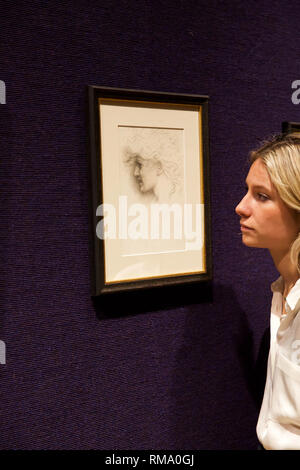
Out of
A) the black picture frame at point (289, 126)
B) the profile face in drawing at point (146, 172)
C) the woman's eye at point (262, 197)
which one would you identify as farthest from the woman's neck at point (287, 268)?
the black picture frame at point (289, 126)

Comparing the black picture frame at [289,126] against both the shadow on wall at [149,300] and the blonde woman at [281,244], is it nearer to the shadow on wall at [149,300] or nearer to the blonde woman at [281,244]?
the blonde woman at [281,244]

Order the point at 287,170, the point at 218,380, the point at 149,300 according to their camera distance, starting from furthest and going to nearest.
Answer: the point at 218,380
the point at 149,300
the point at 287,170

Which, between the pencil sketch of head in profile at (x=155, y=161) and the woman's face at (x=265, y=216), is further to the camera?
the pencil sketch of head in profile at (x=155, y=161)

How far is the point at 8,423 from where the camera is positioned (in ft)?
3.91

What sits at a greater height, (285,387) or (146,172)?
(146,172)

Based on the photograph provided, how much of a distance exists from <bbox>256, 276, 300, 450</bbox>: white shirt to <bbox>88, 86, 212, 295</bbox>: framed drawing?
1.07 feet

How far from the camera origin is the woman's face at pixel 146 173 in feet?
4.34

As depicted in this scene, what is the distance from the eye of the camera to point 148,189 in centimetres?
134

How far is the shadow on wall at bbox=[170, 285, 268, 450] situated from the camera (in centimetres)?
146

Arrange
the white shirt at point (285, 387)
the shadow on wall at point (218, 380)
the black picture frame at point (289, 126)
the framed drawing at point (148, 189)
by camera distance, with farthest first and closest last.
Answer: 1. the black picture frame at point (289, 126)
2. the shadow on wall at point (218, 380)
3. the framed drawing at point (148, 189)
4. the white shirt at point (285, 387)

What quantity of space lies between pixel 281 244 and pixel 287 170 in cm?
19

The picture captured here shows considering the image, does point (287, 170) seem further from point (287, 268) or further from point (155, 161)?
point (155, 161)

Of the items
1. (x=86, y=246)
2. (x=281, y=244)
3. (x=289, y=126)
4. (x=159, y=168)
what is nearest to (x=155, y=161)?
(x=159, y=168)
